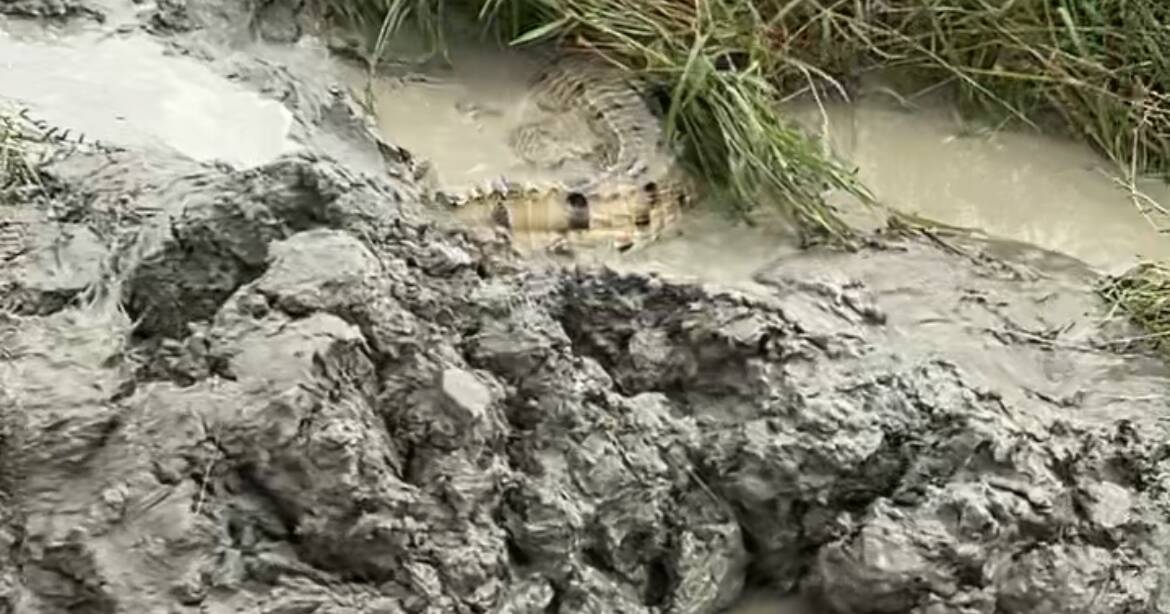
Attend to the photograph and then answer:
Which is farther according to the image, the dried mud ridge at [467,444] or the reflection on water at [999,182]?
the reflection on water at [999,182]

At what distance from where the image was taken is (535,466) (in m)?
2.98

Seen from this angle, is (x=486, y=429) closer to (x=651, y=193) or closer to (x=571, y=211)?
(x=571, y=211)

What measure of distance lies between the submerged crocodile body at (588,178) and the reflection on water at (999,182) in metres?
0.58

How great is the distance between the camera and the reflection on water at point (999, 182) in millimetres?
4383

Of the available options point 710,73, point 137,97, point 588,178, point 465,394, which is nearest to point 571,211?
point 588,178

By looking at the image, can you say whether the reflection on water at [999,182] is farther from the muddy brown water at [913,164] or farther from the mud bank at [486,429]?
the mud bank at [486,429]

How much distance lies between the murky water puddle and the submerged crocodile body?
474 mm

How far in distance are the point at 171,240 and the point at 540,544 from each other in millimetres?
855

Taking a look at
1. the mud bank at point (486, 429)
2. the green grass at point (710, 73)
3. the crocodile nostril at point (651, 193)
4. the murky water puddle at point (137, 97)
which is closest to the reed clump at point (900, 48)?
the green grass at point (710, 73)

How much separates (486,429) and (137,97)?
1.52 metres

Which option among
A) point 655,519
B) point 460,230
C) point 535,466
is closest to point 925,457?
point 655,519

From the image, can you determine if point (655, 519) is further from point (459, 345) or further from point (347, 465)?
point (347, 465)

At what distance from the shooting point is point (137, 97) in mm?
3939

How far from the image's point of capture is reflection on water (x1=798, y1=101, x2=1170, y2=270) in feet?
14.4
